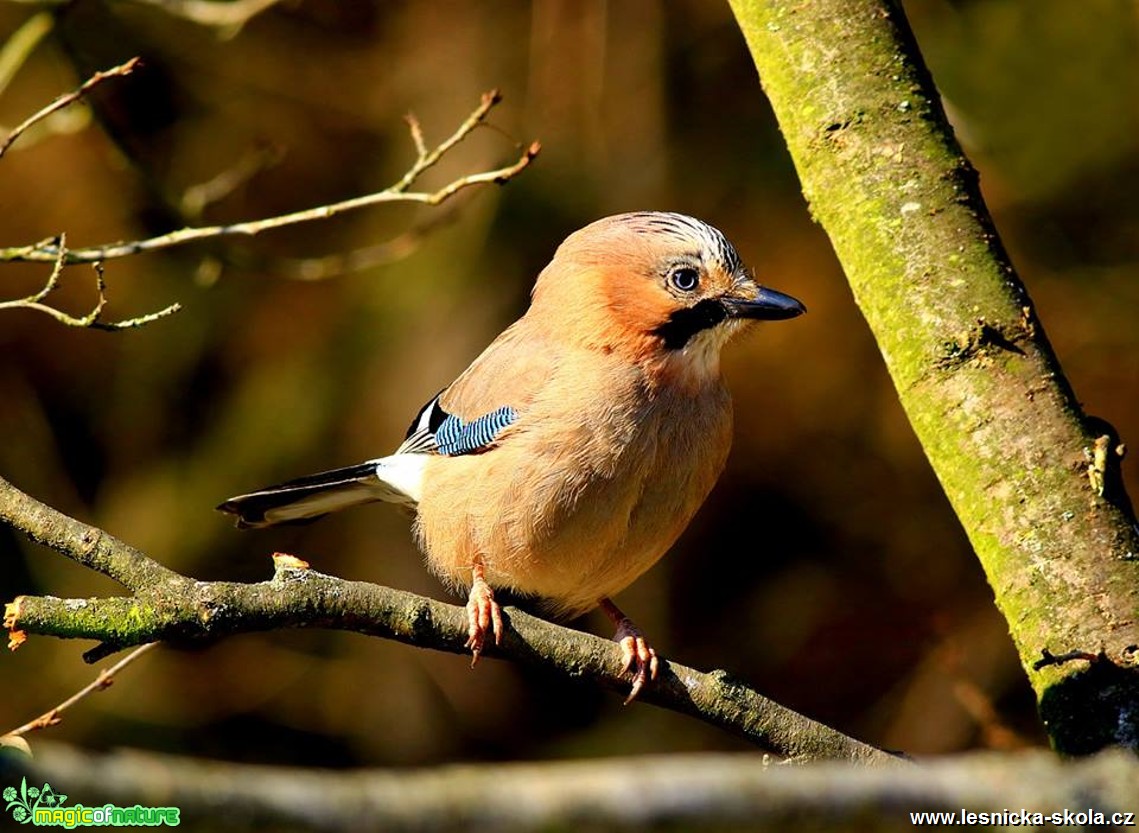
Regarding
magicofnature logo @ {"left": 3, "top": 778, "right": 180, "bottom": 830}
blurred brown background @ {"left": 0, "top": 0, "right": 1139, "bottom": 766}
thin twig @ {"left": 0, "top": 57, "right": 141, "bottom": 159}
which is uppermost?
thin twig @ {"left": 0, "top": 57, "right": 141, "bottom": 159}

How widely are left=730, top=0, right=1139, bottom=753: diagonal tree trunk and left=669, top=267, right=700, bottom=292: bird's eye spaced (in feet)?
3.28

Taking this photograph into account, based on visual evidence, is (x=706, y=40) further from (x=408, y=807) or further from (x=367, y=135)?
(x=408, y=807)

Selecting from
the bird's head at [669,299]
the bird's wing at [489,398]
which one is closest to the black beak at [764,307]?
the bird's head at [669,299]

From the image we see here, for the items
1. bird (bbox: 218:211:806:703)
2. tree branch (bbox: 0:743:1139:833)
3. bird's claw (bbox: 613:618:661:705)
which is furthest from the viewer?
bird (bbox: 218:211:806:703)

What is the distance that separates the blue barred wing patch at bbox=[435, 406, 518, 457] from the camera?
468 centimetres

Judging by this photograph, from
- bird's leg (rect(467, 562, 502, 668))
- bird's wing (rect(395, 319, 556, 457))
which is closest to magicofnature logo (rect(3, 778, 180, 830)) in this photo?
bird's leg (rect(467, 562, 502, 668))

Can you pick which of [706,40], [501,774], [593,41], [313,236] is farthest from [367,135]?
[501,774]

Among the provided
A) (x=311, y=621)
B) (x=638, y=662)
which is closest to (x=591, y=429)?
(x=638, y=662)

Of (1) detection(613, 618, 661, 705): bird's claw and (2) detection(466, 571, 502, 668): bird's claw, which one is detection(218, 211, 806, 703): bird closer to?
(1) detection(613, 618, 661, 705): bird's claw

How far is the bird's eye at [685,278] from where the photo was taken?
4781mm

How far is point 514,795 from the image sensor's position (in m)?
1.55

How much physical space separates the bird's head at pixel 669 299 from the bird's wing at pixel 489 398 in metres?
0.16

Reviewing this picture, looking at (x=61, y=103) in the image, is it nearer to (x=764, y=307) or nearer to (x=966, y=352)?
(x=764, y=307)

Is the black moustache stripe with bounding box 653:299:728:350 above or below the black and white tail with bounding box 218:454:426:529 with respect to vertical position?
above
